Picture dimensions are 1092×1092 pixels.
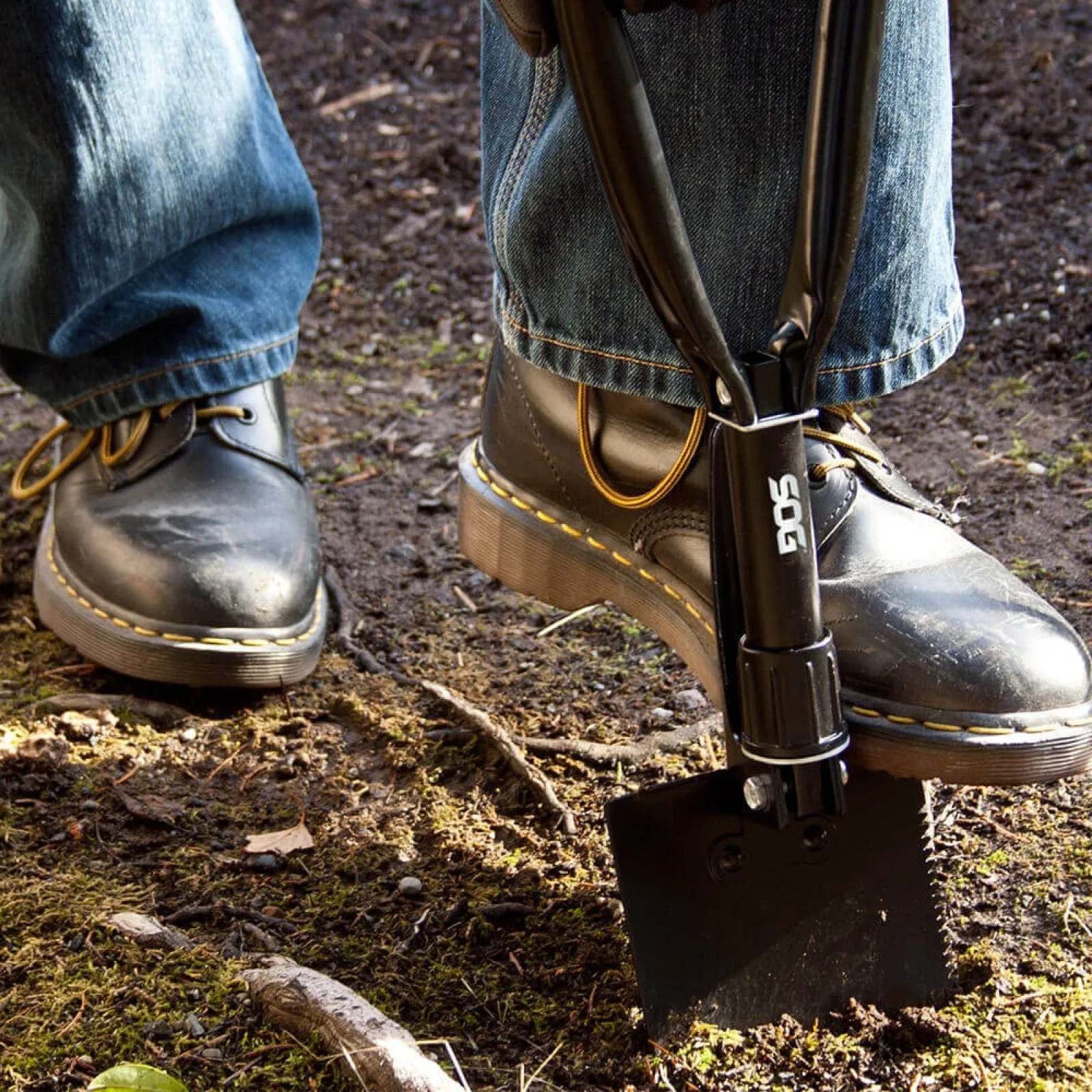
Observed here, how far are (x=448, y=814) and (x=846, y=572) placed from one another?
1.94 feet

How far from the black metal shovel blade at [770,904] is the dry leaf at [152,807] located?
0.63m

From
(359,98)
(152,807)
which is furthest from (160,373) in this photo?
(359,98)

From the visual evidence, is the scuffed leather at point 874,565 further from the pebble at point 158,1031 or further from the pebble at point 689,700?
the pebble at point 158,1031

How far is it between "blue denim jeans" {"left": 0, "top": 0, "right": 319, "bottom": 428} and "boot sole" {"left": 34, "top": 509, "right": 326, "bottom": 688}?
29cm

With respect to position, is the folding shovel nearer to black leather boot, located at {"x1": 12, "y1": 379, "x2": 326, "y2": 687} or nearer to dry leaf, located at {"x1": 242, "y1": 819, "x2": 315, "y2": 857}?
dry leaf, located at {"x1": 242, "y1": 819, "x2": 315, "y2": 857}

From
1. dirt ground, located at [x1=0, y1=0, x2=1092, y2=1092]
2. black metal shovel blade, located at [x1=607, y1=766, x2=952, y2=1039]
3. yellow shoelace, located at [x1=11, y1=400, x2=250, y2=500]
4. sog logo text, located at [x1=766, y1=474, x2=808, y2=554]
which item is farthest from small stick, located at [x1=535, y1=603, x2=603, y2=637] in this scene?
sog logo text, located at [x1=766, y1=474, x2=808, y2=554]

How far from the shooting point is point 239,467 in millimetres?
1932

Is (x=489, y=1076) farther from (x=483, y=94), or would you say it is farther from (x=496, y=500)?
(x=483, y=94)

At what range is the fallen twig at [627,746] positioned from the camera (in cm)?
164

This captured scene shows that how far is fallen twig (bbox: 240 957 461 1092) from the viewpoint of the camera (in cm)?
115

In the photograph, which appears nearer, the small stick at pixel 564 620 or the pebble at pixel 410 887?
the pebble at pixel 410 887

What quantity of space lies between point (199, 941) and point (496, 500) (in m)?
0.62

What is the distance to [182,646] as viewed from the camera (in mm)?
1758

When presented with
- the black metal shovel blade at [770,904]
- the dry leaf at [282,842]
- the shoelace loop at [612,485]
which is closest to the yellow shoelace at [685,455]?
the shoelace loop at [612,485]
